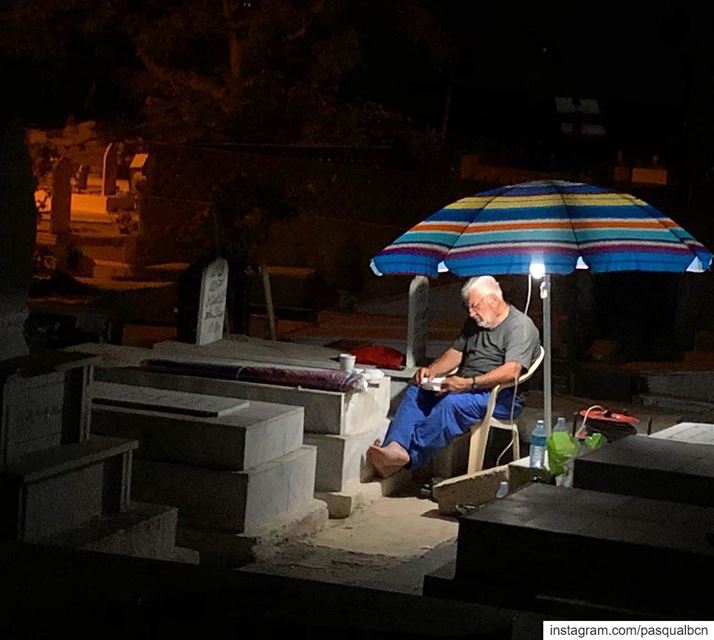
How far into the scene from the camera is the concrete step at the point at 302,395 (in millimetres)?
8797

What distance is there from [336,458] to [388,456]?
14.2 inches

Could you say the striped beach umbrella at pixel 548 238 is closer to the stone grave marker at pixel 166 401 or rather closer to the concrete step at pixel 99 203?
the stone grave marker at pixel 166 401

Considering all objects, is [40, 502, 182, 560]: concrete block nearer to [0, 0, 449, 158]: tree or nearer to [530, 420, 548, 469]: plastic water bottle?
[530, 420, 548, 469]: plastic water bottle

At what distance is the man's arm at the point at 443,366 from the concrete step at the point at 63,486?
8.84 feet

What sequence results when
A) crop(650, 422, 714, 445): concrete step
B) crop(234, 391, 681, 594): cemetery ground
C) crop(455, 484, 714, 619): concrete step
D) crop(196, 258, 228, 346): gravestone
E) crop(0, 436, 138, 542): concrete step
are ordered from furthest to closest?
1. crop(196, 258, 228, 346): gravestone
2. crop(650, 422, 714, 445): concrete step
3. crop(234, 391, 681, 594): cemetery ground
4. crop(0, 436, 138, 542): concrete step
5. crop(455, 484, 714, 619): concrete step

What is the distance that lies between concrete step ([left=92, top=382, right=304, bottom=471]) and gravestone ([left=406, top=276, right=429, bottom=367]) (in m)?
1.58

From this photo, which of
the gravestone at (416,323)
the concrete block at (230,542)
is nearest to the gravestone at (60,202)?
the gravestone at (416,323)

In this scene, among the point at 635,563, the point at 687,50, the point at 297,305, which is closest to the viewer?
the point at 635,563

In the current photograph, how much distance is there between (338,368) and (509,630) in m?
4.86

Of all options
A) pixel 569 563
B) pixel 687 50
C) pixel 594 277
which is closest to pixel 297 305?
pixel 594 277

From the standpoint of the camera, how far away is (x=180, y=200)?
21.6 meters

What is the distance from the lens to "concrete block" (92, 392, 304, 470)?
7.84 meters

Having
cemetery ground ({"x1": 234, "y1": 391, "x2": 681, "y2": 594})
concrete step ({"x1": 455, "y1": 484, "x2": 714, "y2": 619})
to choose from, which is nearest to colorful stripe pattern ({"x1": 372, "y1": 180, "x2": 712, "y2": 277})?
cemetery ground ({"x1": 234, "y1": 391, "x2": 681, "y2": 594})

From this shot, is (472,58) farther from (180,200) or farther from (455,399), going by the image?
(455,399)
